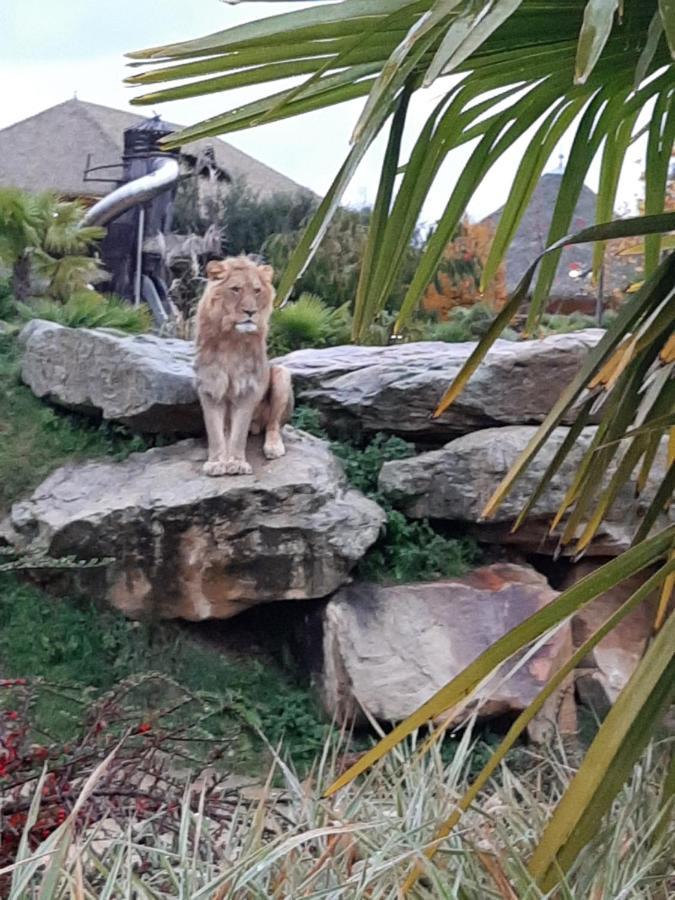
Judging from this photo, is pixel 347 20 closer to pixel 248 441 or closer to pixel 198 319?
pixel 198 319

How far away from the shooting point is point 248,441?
616cm

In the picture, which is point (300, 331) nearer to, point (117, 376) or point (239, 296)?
point (117, 376)

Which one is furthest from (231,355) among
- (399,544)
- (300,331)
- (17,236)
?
(17,236)

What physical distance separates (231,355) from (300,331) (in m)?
2.61

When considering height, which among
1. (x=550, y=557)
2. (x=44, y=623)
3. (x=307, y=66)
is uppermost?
(x=307, y=66)

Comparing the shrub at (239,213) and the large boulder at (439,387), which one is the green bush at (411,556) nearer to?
the large boulder at (439,387)

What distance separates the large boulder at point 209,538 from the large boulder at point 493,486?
1.24 feet

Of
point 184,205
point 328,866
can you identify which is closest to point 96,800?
point 328,866

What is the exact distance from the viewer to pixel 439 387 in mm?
6289

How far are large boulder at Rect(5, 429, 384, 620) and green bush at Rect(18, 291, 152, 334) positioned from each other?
198 cm

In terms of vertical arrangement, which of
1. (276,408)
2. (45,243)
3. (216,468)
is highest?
(45,243)

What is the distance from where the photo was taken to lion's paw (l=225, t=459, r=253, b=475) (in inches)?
229

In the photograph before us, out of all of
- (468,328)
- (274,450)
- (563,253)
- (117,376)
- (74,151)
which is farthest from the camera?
(74,151)

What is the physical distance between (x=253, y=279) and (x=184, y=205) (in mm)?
9524
